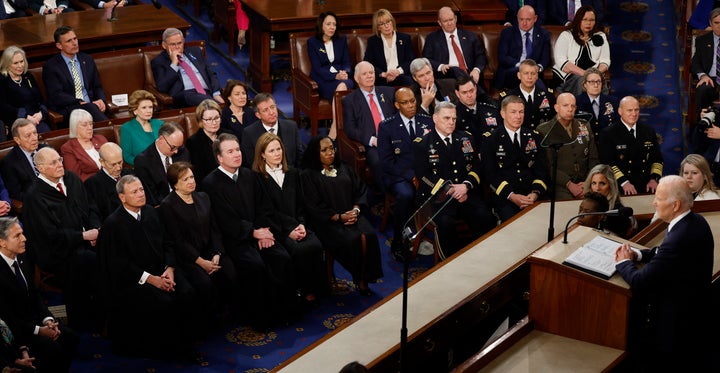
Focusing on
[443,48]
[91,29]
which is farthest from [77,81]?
[443,48]

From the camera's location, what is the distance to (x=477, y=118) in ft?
25.3

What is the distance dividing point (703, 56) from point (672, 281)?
418cm

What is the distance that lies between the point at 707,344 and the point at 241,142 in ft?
11.5

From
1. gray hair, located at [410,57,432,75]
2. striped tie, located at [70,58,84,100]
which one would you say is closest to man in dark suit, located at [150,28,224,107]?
striped tie, located at [70,58,84,100]

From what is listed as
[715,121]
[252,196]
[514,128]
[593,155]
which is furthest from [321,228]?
[715,121]

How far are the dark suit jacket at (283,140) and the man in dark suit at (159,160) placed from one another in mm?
558

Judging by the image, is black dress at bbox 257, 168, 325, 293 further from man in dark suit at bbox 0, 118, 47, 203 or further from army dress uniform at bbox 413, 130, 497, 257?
man in dark suit at bbox 0, 118, 47, 203

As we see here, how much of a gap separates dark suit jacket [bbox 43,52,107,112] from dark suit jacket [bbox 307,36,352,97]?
1.72 m

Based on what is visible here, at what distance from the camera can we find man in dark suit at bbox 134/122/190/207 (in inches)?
272

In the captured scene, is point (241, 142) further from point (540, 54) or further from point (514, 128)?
point (540, 54)

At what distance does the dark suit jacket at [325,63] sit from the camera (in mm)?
8625

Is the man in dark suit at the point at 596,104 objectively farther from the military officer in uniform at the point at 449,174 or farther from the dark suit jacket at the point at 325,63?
the dark suit jacket at the point at 325,63

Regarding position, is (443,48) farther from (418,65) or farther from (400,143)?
(400,143)

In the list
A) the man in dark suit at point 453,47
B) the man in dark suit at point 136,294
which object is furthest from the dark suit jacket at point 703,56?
the man in dark suit at point 136,294
